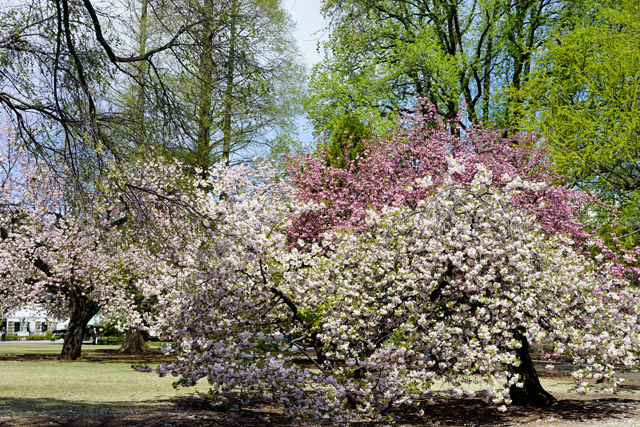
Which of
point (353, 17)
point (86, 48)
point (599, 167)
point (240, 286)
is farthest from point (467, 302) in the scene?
point (599, 167)

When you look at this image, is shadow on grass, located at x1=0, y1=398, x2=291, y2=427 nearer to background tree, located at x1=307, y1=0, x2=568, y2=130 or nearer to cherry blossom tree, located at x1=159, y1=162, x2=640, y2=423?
cherry blossom tree, located at x1=159, y1=162, x2=640, y2=423

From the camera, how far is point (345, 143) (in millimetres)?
18453

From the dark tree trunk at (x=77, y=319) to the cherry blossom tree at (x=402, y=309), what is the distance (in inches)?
543

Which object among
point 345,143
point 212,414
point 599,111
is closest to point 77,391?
point 212,414

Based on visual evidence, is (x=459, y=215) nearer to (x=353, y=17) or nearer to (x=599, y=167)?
(x=353, y=17)

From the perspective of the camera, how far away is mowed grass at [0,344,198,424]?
9453 millimetres

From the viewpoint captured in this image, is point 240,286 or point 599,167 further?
point 599,167

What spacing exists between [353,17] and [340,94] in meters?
18.8

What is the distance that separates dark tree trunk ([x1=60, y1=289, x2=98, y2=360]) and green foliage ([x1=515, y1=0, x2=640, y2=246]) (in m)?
17.1

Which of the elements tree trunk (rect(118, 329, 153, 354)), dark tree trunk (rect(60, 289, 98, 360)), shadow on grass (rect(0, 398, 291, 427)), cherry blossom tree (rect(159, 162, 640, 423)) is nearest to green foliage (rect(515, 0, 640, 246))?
cherry blossom tree (rect(159, 162, 640, 423))

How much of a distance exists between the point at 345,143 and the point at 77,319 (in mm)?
12027

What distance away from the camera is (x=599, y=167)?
16703 millimetres

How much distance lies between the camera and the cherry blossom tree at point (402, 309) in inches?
261

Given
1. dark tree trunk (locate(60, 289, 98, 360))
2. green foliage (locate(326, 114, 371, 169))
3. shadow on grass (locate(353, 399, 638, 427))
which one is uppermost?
green foliage (locate(326, 114, 371, 169))
